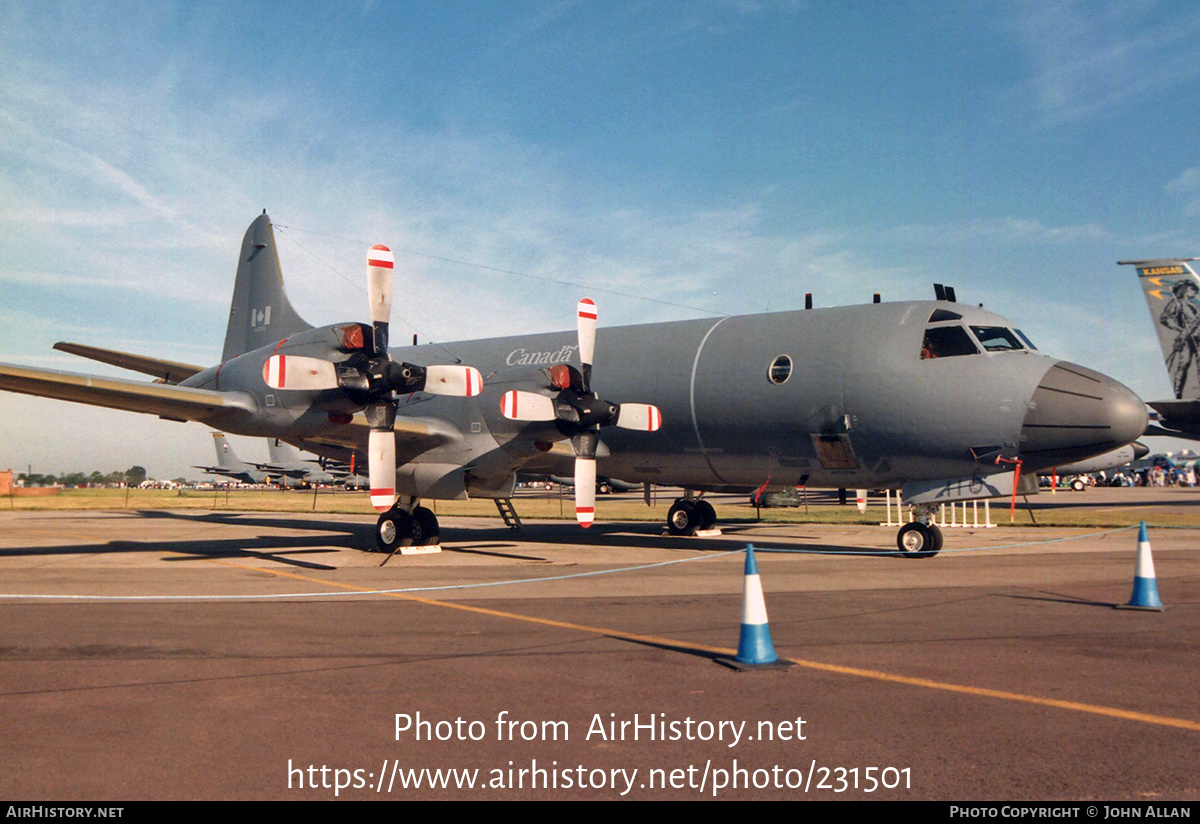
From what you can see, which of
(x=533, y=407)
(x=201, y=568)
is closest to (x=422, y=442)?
(x=533, y=407)

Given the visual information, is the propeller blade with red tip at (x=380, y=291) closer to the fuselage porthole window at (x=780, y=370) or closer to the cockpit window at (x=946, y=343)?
the fuselage porthole window at (x=780, y=370)

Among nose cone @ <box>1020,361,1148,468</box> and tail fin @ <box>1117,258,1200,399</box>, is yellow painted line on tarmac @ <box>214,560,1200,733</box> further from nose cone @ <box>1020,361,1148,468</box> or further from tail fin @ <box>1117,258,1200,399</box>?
tail fin @ <box>1117,258,1200,399</box>

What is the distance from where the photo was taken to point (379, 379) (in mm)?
14812

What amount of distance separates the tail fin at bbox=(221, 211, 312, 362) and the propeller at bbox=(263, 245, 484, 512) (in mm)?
6189

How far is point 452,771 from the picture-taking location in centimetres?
429

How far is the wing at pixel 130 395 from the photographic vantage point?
1330 centimetres

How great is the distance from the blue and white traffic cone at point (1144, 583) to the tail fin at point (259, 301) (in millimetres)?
17408

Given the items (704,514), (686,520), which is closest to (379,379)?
(686,520)

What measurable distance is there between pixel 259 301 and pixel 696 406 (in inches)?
460

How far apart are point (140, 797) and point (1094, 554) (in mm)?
16693

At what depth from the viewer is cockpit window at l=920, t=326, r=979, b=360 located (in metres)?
14.5

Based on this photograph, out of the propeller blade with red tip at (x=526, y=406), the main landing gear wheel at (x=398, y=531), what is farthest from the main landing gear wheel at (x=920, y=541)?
the main landing gear wheel at (x=398, y=531)

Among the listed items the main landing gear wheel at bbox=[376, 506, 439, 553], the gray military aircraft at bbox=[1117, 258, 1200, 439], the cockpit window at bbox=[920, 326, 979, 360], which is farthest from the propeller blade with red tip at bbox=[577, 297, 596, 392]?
the gray military aircraft at bbox=[1117, 258, 1200, 439]

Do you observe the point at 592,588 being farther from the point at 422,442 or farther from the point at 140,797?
the point at 140,797
